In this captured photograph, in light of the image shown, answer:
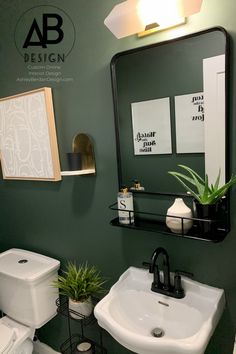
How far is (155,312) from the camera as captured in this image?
47.2 inches

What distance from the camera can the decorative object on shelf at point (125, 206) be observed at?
1.26 meters

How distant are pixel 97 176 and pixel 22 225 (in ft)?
2.72

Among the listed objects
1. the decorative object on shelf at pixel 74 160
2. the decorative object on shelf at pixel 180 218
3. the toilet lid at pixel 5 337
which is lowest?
the toilet lid at pixel 5 337

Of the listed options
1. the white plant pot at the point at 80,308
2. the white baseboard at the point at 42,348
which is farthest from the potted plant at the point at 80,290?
the white baseboard at the point at 42,348

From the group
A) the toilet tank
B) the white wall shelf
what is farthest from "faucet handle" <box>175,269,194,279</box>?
the toilet tank

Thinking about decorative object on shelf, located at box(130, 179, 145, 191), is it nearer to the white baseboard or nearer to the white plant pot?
the white plant pot

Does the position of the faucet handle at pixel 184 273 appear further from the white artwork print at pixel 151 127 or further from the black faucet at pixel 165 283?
the white artwork print at pixel 151 127

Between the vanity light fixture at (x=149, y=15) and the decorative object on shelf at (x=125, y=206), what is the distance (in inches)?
28.7

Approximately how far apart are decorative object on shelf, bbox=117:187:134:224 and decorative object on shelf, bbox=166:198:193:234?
0.71ft

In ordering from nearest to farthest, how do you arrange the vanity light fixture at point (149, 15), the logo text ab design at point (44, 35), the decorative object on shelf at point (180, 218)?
the vanity light fixture at point (149, 15) → the decorative object on shelf at point (180, 218) → the logo text ab design at point (44, 35)

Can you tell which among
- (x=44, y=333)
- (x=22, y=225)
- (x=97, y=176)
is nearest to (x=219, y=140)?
(x=97, y=176)

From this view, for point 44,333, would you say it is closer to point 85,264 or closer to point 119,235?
point 85,264

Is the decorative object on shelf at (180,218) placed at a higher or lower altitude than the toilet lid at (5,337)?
higher

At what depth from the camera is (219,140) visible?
104 cm
